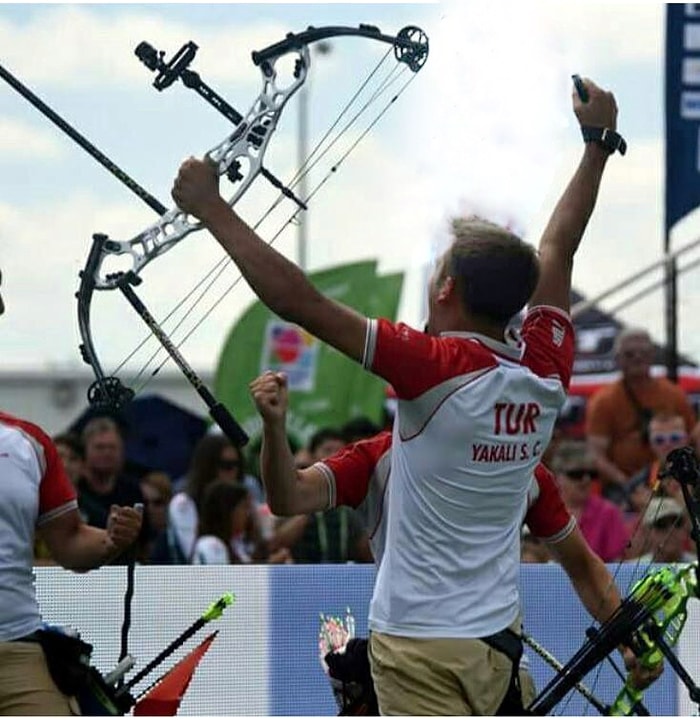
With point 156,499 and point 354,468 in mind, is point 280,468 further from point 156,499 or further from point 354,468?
point 156,499

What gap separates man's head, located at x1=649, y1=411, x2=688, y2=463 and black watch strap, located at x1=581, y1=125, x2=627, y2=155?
20.1 feet

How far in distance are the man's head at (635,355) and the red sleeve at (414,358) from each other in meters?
7.71

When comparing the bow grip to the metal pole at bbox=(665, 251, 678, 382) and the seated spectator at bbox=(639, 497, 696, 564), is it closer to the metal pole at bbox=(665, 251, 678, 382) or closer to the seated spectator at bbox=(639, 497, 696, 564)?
the seated spectator at bbox=(639, 497, 696, 564)

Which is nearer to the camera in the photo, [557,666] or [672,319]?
[557,666]

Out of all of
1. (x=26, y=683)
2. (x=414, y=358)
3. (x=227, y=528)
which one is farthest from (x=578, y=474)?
(x=414, y=358)

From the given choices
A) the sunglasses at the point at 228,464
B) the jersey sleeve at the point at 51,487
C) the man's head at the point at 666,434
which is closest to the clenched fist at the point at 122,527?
the jersey sleeve at the point at 51,487

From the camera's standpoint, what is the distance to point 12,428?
6.29 metres

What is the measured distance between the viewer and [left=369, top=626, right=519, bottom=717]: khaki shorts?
224 inches

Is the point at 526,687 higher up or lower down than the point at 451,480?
lower down

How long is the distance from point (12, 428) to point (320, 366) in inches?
434

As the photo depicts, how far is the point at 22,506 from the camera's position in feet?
20.5

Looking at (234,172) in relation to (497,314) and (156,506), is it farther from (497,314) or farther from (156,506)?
(156,506)

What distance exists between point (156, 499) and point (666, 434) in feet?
9.18

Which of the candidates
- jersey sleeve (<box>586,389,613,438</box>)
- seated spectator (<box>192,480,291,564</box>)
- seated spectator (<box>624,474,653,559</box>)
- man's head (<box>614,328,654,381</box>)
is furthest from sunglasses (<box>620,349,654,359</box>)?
seated spectator (<box>192,480,291,564</box>)
